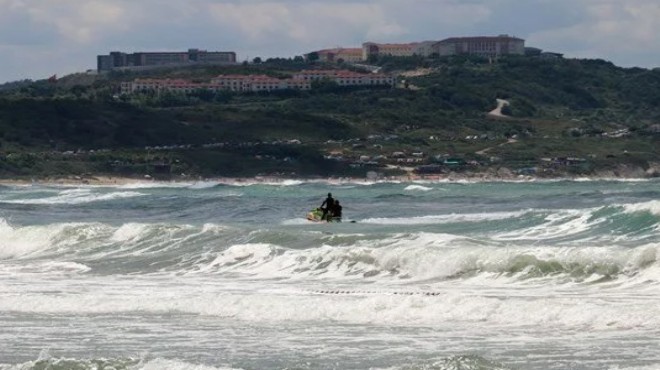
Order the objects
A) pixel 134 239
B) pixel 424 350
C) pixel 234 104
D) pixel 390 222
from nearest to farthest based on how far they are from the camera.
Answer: pixel 424 350, pixel 134 239, pixel 390 222, pixel 234 104

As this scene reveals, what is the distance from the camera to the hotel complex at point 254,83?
179 metres

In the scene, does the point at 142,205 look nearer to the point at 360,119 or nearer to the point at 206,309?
the point at 206,309

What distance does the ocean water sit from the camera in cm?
Answer: 2150

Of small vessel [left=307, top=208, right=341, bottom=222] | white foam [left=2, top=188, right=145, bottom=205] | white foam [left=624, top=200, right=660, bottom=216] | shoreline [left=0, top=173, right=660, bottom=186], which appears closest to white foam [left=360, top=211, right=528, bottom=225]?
small vessel [left=307, top=208, right=341, bottom=222]

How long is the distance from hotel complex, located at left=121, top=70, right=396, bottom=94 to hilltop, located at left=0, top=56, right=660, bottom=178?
2.97 meters

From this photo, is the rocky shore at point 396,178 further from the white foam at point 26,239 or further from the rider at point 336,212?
the white foam at point 26,239

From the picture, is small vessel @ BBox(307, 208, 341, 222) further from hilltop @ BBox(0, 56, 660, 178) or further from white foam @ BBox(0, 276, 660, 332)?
hilltop @ BBox(0, 56, 660, 178)

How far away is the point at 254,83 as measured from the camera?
184250mm

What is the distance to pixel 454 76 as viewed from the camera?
7697 inches

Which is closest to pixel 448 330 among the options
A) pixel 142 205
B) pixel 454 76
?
pixel 142 205

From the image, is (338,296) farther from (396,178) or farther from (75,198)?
(396,178)

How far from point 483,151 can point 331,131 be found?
50.7ft

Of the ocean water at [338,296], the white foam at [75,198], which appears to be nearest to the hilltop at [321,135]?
the white foam at [75,198]

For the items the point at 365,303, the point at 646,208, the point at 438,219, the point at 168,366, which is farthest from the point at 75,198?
the point at 168,366
